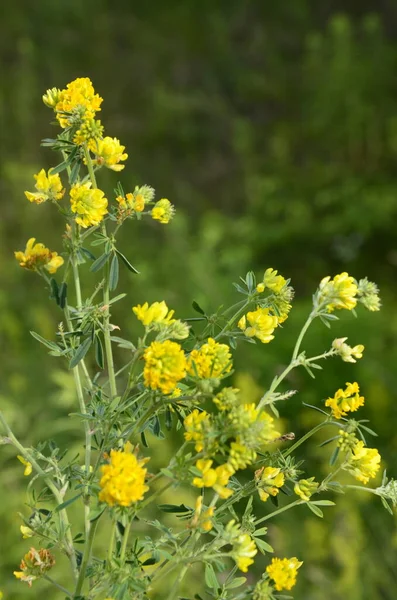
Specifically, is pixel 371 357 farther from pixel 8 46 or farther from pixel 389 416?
pixel 8 46

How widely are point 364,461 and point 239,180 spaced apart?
248cm

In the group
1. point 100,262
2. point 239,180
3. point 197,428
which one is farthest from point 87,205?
point 239,180

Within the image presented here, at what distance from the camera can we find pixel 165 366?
13.6 inches

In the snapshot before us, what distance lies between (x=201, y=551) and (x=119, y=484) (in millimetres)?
107

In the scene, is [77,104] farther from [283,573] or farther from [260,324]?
[283,573]

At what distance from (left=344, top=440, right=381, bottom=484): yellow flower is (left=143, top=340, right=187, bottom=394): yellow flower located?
0.42 ft

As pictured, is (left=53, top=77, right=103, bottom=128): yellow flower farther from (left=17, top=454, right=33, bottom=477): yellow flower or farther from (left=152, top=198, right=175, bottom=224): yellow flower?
(left=17, top=454, right=33, bottom=477): yellow flower

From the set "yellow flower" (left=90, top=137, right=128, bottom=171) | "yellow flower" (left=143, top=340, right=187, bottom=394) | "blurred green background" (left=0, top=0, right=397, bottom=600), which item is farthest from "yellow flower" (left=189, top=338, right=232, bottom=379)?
"blurred green background" (left=0, top=0, right=397, bottom=600)

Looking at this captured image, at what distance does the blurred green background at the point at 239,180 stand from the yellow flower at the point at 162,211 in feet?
1.96

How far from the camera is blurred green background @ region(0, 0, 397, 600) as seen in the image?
1.24 metres

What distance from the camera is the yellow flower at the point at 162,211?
43cm

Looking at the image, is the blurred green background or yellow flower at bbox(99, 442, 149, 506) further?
the blurred green background

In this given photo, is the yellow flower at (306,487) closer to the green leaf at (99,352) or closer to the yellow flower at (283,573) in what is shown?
the yellow flower at (283,573)

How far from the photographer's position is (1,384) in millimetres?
1626
